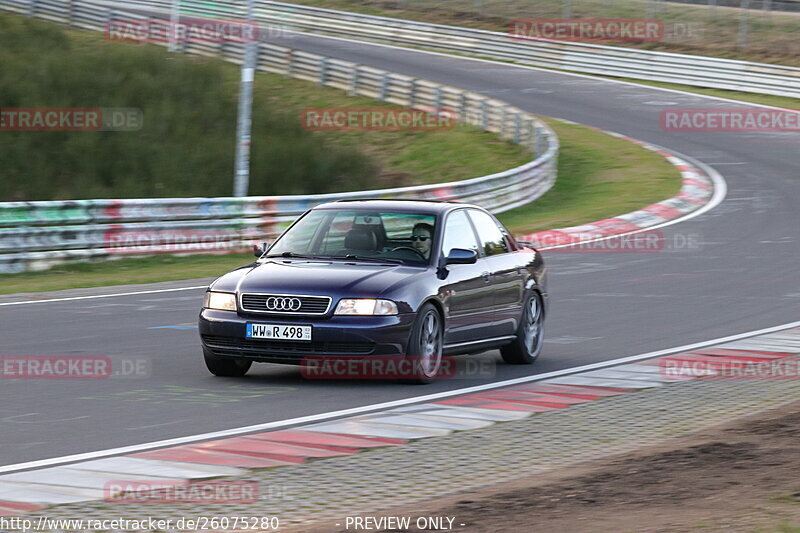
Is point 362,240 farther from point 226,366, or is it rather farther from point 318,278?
point 226,366

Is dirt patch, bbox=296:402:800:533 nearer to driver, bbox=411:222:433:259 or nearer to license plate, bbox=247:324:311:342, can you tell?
license plate, bbox=247:324:311:342

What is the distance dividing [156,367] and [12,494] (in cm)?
469

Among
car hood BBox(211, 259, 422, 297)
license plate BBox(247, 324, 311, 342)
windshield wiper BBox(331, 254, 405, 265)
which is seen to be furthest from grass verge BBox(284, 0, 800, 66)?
license plate BBox(247, 324, 311, 342)

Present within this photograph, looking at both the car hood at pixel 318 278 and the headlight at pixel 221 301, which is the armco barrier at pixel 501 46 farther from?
the headlight at pixel 221 301

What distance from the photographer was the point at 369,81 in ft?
149

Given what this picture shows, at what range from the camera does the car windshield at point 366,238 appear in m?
11.2

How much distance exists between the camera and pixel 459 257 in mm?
11242

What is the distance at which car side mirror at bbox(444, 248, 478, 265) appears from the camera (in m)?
11.2

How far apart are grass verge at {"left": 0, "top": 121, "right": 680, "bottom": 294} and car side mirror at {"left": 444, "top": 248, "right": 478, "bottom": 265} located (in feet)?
26.2

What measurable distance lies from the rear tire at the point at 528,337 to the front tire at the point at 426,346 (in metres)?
1.43

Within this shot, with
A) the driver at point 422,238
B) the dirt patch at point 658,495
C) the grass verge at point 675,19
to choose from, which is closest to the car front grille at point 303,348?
the driver at point 422,238

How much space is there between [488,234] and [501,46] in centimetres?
4504

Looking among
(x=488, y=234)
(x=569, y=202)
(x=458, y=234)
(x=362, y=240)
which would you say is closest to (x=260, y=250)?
(x=362, y=240)

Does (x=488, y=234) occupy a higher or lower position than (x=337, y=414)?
higher
